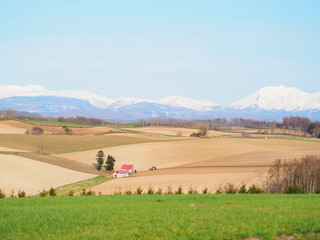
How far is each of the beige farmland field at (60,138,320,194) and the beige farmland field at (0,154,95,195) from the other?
24.0ft

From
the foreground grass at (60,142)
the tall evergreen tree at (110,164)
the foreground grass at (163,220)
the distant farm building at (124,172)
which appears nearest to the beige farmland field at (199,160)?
the tall evergreen tree at (110,164)

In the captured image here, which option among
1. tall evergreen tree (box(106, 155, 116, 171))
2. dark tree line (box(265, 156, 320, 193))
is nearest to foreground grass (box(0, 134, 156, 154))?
tall evergreen tree (box(106, 155, 116, 171))

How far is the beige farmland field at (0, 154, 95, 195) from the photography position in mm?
48062

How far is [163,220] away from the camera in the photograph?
616 inches

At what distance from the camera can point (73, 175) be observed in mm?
63219

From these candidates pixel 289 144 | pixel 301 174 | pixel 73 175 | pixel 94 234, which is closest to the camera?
pixel 94 234

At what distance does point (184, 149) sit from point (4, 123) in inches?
2998

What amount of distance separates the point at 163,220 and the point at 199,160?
2606 inches

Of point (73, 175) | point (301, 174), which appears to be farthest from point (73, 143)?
point (301, 174)

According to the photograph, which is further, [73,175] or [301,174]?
[73,175]

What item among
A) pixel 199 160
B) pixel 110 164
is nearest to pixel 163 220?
pixel 110 164

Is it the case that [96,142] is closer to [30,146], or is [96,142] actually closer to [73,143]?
[73,143]

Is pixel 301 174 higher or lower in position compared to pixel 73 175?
higher

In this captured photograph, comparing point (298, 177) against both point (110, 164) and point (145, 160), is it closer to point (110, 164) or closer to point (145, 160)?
point (110, 164)
